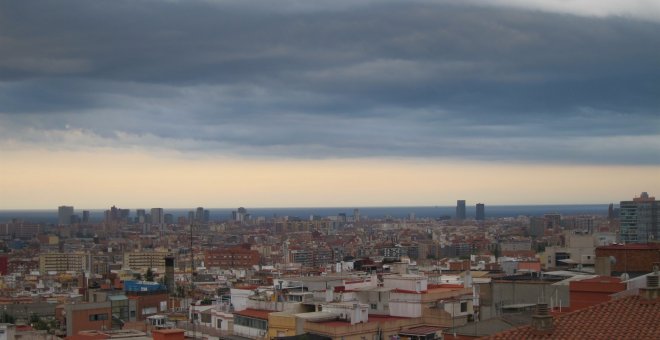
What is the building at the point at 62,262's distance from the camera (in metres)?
176

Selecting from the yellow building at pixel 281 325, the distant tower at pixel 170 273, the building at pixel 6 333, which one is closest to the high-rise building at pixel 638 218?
the distant tower at pixel 170 273

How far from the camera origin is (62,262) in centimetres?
17888

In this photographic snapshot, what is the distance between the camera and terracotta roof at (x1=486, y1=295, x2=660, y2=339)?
12469 mm

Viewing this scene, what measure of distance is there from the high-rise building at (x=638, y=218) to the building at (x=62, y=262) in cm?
8383

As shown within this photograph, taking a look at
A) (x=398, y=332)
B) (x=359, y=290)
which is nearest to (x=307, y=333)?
(x=398, y=332)

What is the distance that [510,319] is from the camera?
29.9 meters

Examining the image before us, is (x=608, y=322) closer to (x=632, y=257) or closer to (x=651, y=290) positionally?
(x=651, y=290)

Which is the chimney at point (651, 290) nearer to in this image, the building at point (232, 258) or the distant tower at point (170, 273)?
the distant tower at point (170, 273)

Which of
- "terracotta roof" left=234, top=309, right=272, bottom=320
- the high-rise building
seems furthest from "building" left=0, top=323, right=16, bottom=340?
the high-rise building

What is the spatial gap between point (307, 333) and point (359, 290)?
26.5ft

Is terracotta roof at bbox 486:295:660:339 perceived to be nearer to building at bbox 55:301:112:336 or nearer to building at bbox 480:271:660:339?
building at bbox 480:271:660:339

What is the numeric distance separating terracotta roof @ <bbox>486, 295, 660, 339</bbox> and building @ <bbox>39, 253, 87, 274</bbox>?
16538cm

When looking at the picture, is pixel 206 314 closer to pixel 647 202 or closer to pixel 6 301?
pixel 6 301

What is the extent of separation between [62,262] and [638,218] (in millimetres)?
91357
